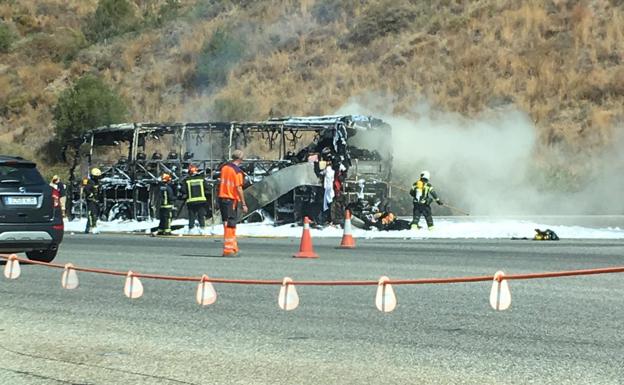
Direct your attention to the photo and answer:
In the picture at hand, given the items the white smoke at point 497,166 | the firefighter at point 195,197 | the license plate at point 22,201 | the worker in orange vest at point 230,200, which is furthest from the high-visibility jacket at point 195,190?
the license plate at point 22,201

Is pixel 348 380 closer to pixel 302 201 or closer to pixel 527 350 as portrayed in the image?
pixel 527 350

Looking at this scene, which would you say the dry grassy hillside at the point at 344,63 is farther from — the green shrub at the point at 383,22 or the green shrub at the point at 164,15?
the green shrub at the point at 164,15

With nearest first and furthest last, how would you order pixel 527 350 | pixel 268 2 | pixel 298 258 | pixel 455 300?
pixel 527 350 → pixel 455 300 → pixel 298 258 → pixel 268 2

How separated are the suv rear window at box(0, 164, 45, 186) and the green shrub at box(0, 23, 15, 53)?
2344 inches

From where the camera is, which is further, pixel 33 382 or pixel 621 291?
pixel 621 291

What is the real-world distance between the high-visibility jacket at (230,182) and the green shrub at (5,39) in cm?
5856

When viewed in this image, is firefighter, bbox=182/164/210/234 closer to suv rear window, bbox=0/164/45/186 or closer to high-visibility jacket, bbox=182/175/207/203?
high-visibility jacket, bbox=182/175/207/203

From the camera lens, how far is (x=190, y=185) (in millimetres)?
25047

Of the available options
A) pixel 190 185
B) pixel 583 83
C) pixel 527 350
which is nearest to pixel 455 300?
pixel 527 350

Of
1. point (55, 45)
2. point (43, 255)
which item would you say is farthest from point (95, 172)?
point (55, 45)

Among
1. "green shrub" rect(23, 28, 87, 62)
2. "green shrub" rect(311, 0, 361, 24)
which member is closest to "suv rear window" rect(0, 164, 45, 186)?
"green shrub" rect(311, 0, 361, 24)

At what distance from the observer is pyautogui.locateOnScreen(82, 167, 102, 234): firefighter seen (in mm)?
27688

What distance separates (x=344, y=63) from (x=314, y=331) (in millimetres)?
39600

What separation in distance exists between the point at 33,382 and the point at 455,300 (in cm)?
534
